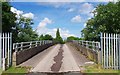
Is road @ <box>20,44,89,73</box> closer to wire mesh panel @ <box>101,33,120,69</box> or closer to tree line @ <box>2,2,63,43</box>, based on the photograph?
wire mesh panel @ <box>101,33,120,69</box>

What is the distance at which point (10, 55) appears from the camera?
53.8 feet

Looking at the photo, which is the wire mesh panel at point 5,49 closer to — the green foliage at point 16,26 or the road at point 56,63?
the road at point 56,63

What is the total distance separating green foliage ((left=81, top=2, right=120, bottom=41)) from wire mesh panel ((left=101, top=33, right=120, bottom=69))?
18223 mm

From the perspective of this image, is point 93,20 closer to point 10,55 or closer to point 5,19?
point 5,19

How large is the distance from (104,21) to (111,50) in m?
20.4

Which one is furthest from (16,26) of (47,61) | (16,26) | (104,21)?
(47,61)

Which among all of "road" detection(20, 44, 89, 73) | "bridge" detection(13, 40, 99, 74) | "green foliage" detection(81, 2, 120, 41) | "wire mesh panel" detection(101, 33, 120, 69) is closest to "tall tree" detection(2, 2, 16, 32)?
"green foliage" detection(81, 2, 120, 41)

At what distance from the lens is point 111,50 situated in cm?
1541

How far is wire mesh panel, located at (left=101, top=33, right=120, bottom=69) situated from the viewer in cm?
1505

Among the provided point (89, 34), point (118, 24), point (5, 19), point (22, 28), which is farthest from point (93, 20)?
point (22, 28)

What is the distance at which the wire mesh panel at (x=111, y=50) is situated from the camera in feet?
49.4

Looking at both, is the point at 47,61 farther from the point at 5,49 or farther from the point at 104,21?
the point at 104,21

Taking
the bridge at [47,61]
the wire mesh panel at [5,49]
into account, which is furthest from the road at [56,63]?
the wire mesh panel at [5,49]

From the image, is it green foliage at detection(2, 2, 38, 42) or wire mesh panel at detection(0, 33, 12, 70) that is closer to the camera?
wire mesh panel at detection(0, 33, 12, 70)
